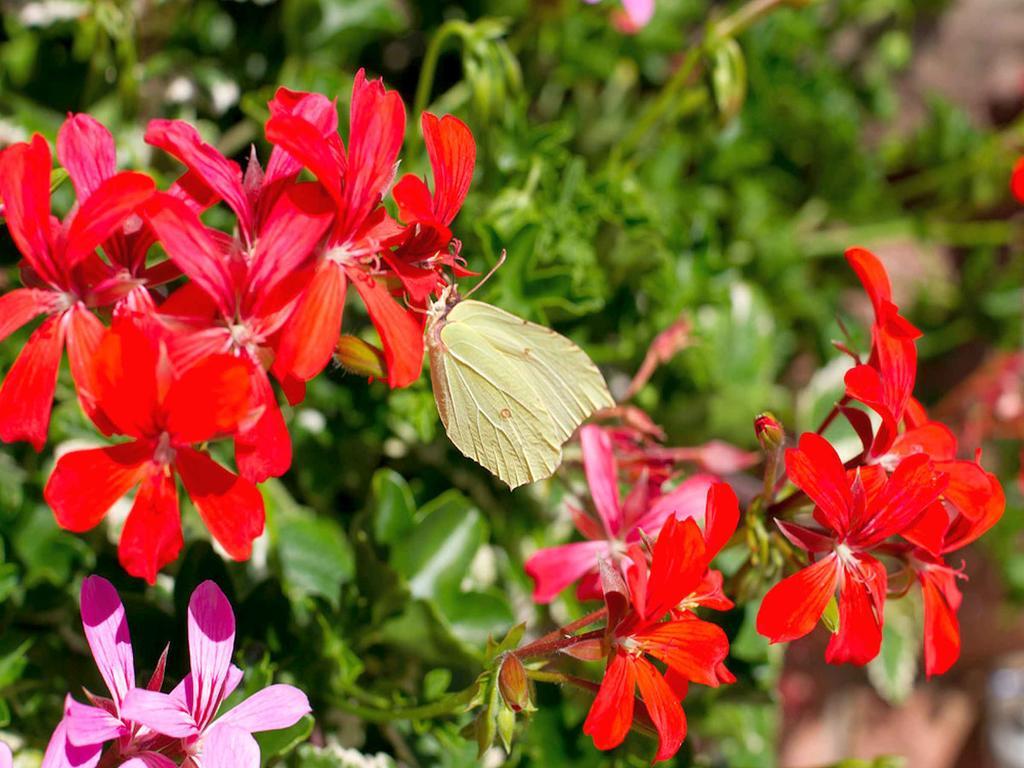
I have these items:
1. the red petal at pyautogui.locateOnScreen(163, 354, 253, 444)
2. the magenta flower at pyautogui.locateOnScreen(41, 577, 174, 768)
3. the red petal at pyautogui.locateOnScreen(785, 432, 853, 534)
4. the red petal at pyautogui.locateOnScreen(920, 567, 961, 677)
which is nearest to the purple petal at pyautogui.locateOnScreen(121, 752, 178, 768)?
the magenta flower at pyautogui.locateOnScreen(41, 577, 174, 768)

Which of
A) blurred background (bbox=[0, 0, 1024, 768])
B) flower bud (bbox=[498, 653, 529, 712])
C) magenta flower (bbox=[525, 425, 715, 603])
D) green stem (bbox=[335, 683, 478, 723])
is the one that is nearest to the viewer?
flower bud (bbox=[498, 653, 529, 712])

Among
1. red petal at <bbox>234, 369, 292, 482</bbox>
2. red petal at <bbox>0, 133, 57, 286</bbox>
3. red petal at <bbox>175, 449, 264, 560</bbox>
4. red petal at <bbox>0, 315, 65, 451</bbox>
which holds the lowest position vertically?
red petal at <bbox>175, 449, 264, 560</bbox>

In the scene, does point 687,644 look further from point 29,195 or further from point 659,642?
point 29,195

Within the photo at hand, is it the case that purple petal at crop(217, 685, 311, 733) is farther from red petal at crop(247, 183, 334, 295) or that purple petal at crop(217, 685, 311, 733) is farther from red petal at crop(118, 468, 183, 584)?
red petal at crop(247, 183, 334, 295)

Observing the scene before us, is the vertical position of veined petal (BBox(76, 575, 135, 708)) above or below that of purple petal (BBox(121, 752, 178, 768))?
above

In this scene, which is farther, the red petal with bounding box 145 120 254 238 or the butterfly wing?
the butterfly wing

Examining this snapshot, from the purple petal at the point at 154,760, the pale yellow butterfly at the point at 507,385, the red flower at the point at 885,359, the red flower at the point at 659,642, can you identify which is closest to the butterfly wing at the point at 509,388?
the pale yellow butterfly at the point at 507,385

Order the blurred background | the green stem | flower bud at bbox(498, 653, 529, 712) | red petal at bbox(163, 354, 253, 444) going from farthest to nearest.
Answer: the blurred background → the green stem → flower bud at bbox(498, 653, 529, 712) → red petal at bbox(163, 354, 253, 444)

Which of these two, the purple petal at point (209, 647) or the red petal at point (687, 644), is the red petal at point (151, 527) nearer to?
the purple petal at point (209, 647)
